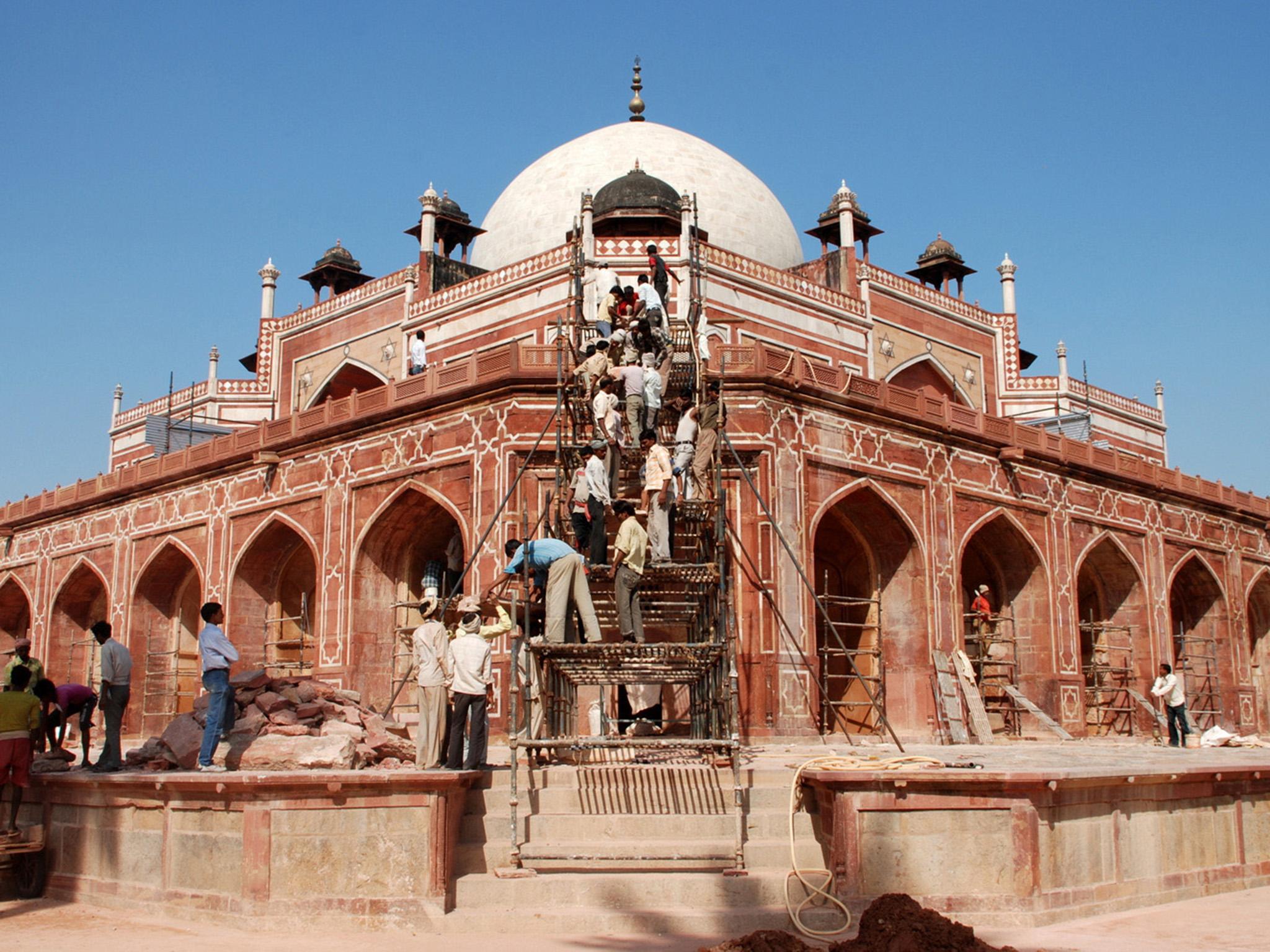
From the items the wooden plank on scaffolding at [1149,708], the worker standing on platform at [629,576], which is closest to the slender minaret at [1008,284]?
the wooden plank on scaffolding at [1149,708]

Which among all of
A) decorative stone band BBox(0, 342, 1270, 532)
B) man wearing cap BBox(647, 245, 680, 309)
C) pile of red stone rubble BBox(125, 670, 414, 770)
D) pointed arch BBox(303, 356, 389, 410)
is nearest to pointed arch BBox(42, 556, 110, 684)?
decorative stone band BBox(0, 342, 1270, 532)

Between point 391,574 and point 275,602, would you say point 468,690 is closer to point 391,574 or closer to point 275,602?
point 391,574

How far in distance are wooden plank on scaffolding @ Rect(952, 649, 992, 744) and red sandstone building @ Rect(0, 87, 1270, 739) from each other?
34 centimetres

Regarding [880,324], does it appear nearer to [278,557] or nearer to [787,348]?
[787,348]

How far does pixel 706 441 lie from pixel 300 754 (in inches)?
245

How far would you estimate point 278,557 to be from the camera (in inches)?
883

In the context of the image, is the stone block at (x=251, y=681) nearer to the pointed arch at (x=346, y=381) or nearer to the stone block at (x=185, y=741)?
the stone block at (x=185, y=741)

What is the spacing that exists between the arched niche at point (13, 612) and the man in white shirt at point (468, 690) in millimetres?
20284

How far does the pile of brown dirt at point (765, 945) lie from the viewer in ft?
25.2

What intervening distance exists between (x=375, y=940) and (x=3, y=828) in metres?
3.94

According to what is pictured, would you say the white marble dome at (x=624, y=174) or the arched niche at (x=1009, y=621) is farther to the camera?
the white marble dome at (x=624, y=174)

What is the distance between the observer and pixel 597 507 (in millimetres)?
13094

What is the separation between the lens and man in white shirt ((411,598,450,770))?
409 inches

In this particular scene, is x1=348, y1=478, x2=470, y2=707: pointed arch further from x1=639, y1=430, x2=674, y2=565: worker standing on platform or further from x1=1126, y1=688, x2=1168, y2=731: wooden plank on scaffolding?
x1=1126, y1=688, x2=1168, y2=731: wooden plank on scaffolding
